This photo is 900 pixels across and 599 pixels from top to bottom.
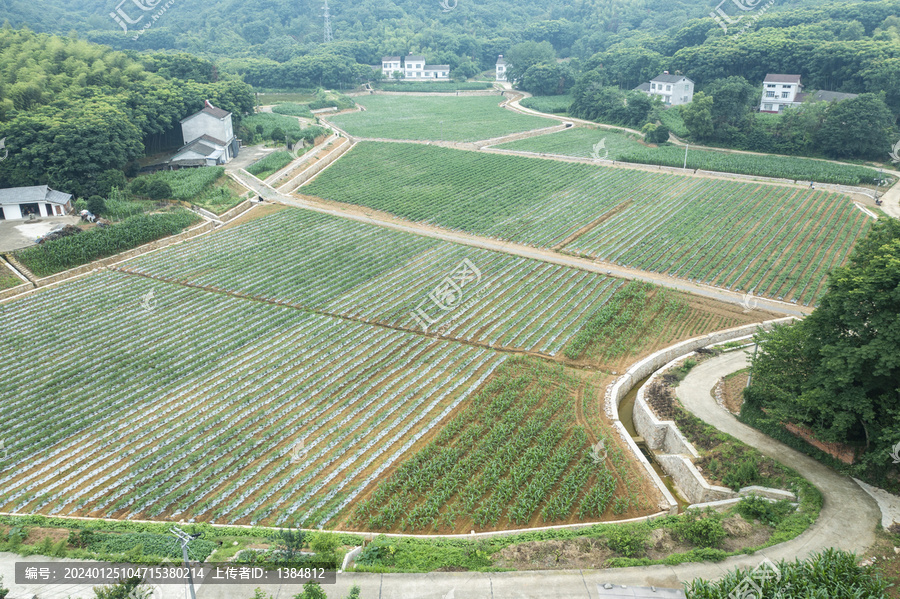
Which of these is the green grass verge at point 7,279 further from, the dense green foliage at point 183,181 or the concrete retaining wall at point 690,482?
the concrete retaining wall at point 690,482

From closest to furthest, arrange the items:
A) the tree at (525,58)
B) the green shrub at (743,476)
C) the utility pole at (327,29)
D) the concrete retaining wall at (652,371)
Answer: the green shrub at (743,476) < the concrete retaining wall at (652,371) < the tree at (525,58) < the utility pole at (327,29)

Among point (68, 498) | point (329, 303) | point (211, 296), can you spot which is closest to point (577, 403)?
point (329, 303)

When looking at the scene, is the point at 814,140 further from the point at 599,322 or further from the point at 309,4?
the point at 309,4

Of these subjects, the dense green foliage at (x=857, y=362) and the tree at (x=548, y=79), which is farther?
the tree at (x=548, y=79)
